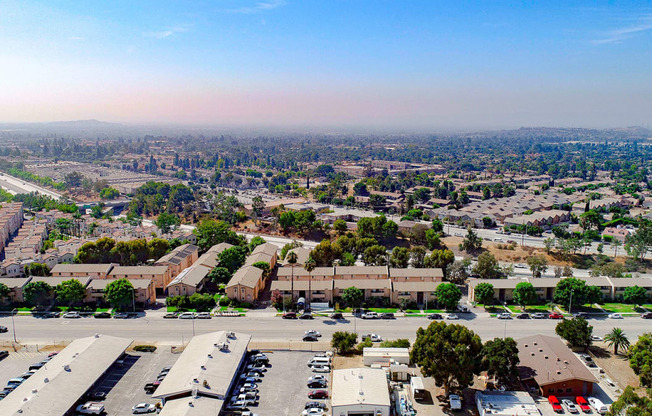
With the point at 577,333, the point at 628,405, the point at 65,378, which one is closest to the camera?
the point at 628,405

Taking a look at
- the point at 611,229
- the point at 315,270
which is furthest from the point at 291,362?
the point at 611,229

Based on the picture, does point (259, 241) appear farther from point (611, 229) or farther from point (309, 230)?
point (611, 229)

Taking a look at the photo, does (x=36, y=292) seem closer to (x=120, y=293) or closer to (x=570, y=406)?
(x=120, y=293)

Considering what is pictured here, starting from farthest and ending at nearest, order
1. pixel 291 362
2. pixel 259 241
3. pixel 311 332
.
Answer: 1. pixel 259 241
2. pixel 311 332
3. pixel 291 362

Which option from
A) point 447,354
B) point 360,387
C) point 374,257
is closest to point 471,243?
point 374,257

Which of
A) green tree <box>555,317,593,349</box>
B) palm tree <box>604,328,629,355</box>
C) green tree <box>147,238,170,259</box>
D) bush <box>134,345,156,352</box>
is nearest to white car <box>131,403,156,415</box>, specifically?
bush <box>134,345,156,352</box>

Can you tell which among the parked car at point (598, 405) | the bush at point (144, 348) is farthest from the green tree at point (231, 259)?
the parked car at point (598, 405)

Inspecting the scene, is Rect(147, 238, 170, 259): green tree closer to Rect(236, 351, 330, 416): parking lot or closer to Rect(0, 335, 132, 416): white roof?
Rect(0, 335, 132, 416): white roof
